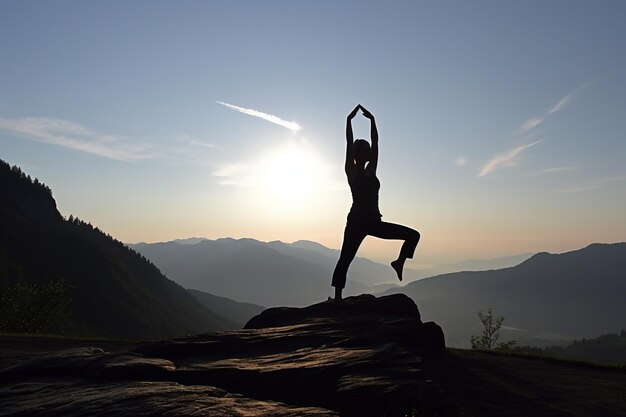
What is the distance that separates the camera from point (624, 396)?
27.6 ft

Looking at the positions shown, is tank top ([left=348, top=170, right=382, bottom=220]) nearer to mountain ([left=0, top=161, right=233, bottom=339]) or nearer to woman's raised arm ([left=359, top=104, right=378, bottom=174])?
woman's raised arm ([left=359, top=104, right=378, bottom=174])

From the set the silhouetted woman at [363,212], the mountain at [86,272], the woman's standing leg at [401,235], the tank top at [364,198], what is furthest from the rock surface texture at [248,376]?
the mountain at [86,272]

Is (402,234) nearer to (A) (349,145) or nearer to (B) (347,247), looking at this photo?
(B) (347,247)

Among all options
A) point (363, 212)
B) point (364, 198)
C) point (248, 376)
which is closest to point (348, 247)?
point (363, 212)

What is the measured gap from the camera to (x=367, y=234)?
12.5m

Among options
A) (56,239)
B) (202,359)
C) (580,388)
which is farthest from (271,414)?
(56,239)

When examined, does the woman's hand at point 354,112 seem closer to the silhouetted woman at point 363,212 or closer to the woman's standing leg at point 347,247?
the silhouetted woman at point 363,212

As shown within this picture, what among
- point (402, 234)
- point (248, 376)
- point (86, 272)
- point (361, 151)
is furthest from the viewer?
point (86, 272)

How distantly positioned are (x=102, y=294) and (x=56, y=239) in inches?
1142

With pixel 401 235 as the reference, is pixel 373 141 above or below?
above

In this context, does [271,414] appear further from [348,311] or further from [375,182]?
[375,182]

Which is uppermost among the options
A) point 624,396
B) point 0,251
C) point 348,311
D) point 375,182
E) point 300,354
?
point 0,251

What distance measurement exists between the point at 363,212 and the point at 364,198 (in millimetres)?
367

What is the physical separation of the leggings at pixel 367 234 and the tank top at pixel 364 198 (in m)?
0.18
